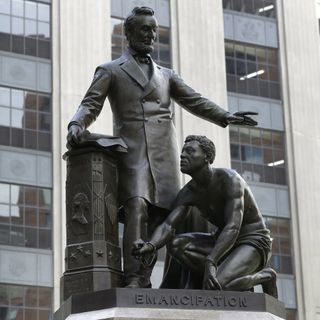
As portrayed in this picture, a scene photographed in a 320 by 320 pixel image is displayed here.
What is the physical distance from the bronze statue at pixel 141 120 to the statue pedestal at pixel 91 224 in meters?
0.22

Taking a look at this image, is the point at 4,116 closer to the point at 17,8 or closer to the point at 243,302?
the point at 17,8

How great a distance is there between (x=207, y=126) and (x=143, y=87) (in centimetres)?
3303

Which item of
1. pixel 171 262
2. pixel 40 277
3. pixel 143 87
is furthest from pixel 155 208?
pixel 40 277

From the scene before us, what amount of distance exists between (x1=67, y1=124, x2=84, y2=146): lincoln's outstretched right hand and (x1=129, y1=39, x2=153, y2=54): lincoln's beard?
1.55 metres

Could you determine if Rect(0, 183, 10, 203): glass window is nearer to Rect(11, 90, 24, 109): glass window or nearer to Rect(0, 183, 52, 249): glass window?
Rect(0, 183, 52, 249): glass window

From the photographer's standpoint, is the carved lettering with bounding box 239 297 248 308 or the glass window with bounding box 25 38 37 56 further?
the glass window with bounding box 25 38 37 56

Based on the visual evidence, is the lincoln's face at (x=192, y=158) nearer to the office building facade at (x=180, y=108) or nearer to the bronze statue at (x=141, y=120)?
the bronze statue at (x=141, y=120)

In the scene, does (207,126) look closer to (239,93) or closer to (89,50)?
(239,93)

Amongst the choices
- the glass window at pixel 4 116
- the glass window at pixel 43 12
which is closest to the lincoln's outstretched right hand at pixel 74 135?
the glass window at pixel 4 116

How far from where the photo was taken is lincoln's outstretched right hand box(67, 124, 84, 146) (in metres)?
11.5


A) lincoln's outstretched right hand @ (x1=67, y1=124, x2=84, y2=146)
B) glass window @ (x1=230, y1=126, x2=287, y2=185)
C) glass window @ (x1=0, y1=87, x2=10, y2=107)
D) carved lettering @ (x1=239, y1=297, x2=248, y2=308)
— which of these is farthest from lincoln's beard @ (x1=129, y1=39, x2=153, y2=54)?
glass window @ (x1=230, y1=126, x2=287, y2=185)

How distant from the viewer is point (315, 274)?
45.9 m

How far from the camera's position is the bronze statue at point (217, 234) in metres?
11.4

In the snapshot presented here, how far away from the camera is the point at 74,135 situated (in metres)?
11.5
